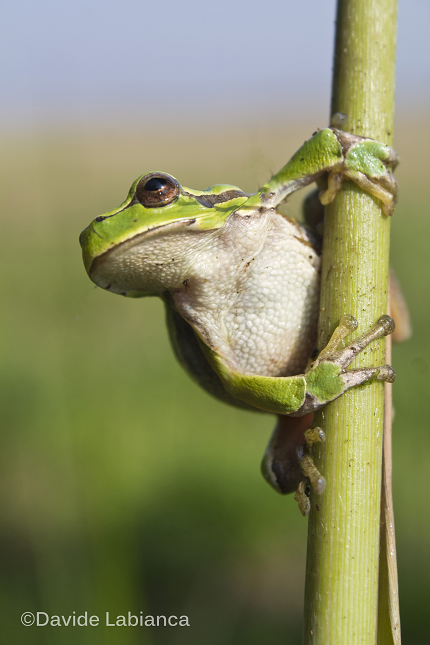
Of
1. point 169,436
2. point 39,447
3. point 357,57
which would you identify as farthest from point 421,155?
point 357,57

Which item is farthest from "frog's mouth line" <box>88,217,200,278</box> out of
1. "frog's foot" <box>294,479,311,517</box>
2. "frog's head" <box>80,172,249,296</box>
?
"frog's foot" <box>294,479,311,517</box>

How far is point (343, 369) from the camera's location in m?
1.42

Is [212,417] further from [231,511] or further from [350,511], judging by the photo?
[350,511]

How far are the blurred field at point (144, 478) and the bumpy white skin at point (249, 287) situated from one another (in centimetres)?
22

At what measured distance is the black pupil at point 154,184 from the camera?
1695 millimetres

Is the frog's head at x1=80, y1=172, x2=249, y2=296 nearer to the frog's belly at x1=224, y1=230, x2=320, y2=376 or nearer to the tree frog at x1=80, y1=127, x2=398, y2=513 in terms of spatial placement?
the tree frog at x1=80, y1=127, x2=398, y2=513

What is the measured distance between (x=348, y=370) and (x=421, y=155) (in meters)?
10.2

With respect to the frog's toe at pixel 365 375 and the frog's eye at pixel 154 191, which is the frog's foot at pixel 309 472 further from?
the frog's eye at pixel 154 191

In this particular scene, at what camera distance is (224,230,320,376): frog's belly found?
6.37ft

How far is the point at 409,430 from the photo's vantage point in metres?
4.14

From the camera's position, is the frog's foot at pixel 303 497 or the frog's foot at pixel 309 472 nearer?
the frog's foot at pixel 309 472
